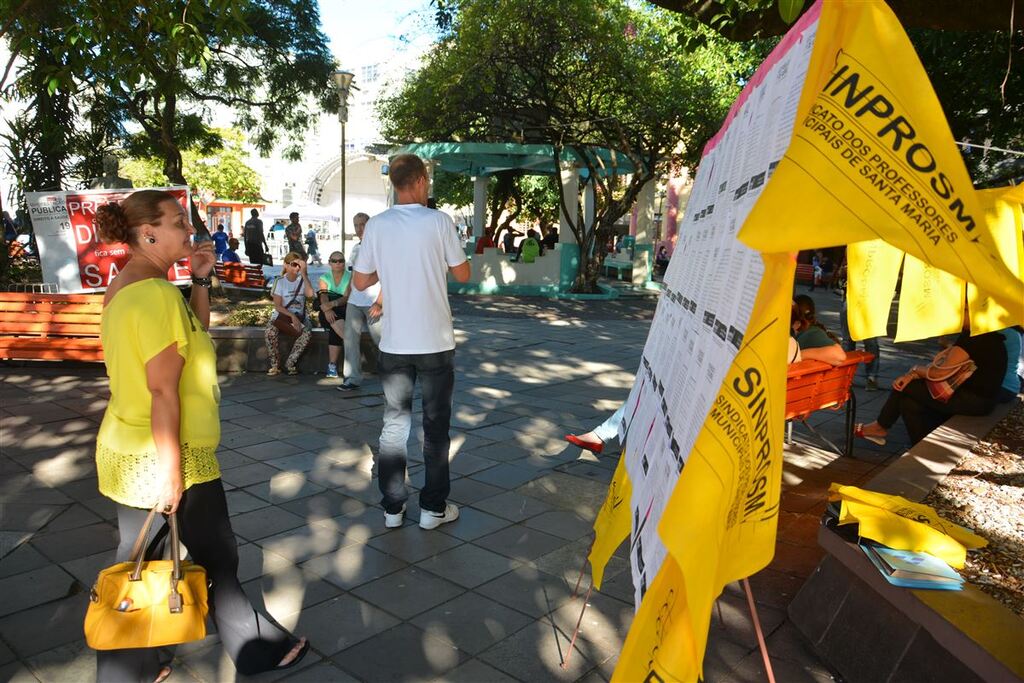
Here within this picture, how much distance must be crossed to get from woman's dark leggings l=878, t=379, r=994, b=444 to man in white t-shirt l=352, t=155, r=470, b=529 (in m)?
3.91

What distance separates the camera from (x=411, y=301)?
3.90 m

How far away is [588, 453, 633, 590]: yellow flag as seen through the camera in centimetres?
260

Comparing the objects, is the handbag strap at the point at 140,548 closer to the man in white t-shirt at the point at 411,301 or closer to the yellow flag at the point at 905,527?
the man in white t-shirt at the point at 411,301

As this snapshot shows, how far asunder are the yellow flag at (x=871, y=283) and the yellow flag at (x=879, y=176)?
4.76ft

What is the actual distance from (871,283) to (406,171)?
2.28 meters

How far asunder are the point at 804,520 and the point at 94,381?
22.7ft

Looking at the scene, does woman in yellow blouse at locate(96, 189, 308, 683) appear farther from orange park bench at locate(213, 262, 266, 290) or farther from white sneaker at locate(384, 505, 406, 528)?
orange park bench at locate(213, 262, 266, 290)

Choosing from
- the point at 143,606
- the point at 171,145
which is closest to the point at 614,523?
the point at 143,606

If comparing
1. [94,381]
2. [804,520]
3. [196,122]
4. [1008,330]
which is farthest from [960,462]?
[196,122]

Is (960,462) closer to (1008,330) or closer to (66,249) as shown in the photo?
(1008,330)

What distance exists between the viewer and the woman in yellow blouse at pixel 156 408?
2363 mm

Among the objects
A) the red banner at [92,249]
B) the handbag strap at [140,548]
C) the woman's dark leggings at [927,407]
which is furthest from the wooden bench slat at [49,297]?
the woman's dark leggings at [927,407]

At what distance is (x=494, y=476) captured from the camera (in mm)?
5246

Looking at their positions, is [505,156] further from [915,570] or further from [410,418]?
[915,570]
